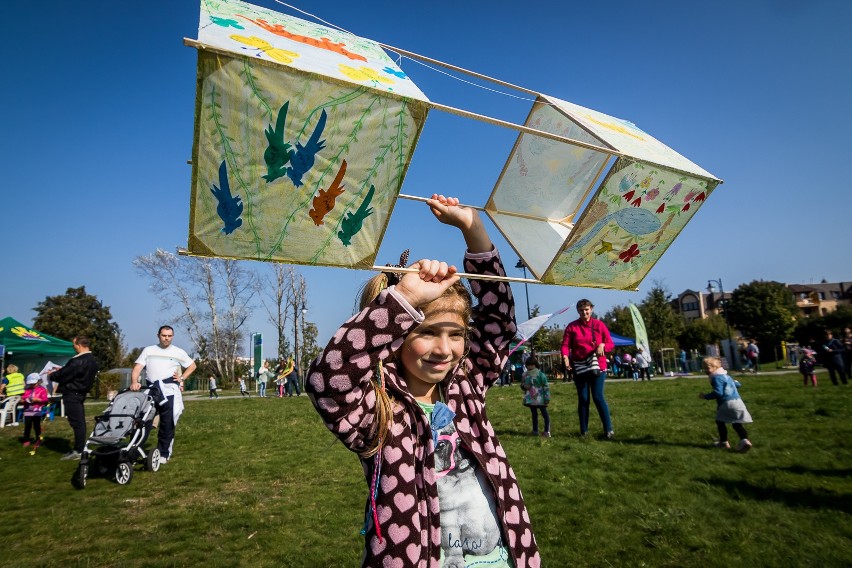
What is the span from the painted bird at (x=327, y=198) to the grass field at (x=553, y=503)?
10.4ft

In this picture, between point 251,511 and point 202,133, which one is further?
point 251,511

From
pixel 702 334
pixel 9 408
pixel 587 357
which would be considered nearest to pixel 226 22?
pixel 587 357

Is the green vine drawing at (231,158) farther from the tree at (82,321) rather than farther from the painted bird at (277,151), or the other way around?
the tree at (82,321)

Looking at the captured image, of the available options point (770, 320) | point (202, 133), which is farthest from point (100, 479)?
point (770, 320)

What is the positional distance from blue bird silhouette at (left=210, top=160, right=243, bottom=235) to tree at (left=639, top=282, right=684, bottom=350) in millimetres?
44254

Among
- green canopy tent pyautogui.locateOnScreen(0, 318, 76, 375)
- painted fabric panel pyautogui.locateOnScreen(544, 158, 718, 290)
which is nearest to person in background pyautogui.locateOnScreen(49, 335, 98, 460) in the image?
painted fabric panel pyautogui.locateOnScreen(544, 158, 718, 290)

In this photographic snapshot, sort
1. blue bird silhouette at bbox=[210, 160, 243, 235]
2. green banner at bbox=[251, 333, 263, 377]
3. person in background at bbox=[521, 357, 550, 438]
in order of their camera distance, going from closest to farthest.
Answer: blue bird silhouette at bbox=[210, 160, 243, 235], person in background at bbox=[521, 357, 550, 438], green banner at bbox=[251, 333, 263, 377]

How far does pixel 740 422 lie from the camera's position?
7047 millimetres

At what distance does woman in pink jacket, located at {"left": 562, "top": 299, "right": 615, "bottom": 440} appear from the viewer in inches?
306

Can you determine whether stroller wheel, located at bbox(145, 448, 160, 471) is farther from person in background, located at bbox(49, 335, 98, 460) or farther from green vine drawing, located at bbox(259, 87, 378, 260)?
green vine drawing, located at bbox(259, 87, 378, 260)

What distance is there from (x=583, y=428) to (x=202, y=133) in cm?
791

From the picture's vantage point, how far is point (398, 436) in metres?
1.90

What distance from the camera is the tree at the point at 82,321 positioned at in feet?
174

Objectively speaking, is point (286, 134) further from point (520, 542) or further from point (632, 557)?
point (632, 557)
